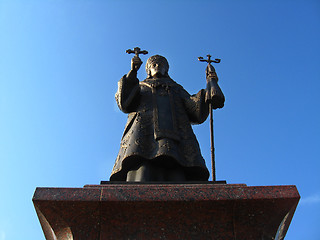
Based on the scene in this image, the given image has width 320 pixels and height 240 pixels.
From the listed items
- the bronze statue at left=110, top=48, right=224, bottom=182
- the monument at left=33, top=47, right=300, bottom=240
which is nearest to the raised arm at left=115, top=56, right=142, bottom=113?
the bronze statue at left=110, top=48, right=224, bottom=182

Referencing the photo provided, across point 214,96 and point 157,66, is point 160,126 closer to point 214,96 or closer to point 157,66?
point 214,96

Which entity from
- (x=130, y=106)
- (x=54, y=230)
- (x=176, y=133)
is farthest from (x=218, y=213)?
(x=130, y=106)

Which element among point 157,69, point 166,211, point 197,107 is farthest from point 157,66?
point 166,211

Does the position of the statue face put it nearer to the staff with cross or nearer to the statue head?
the statue head

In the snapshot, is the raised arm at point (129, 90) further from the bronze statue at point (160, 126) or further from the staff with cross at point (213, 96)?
the staff with cross at point (213, 96)

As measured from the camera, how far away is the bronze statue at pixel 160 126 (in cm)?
518

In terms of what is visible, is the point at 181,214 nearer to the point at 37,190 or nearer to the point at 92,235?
the point at 92,235

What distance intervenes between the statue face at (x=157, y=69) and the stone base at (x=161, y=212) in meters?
3.20

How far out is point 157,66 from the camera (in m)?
6.75

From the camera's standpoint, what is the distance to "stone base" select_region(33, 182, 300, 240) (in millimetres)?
3701

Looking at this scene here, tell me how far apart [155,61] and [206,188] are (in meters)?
3.42

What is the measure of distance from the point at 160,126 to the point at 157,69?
151 cm

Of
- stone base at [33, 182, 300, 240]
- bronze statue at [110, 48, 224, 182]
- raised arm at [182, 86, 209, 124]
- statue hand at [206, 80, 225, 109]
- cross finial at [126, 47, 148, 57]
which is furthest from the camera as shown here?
cross finial at [126, 47, 148, 57]

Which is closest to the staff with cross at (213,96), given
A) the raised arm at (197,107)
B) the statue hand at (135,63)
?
the raised arm at (197,107)
